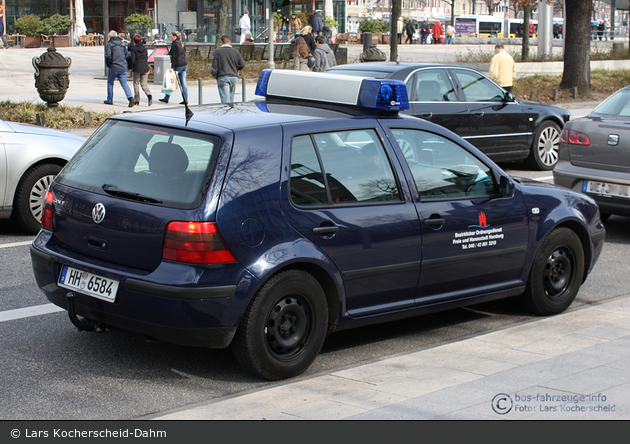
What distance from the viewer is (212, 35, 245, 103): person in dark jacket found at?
18.5 metres

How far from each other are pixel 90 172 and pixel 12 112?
12541mm

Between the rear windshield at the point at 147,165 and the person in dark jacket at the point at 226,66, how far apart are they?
13.9m

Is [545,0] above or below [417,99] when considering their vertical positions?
above

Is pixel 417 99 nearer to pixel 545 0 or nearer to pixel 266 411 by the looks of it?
pixel 266 411

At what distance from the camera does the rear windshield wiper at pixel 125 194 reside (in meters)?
4.35

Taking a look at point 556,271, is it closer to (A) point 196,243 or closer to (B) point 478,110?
(A) point 196,243

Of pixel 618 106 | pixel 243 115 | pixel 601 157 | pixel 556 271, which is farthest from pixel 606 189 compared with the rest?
pixel 243 115

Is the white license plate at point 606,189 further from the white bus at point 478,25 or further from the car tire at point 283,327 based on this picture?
the white bus at point 478,25

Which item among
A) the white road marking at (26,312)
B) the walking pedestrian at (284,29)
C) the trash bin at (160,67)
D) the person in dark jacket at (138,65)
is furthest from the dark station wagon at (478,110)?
the walking pedestrian at (284,29)

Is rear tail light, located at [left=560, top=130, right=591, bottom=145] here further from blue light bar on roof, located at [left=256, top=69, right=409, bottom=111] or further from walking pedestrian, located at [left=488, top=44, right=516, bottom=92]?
walking pedestrian, located at [left=488, top=44, right=516, bottom=92]

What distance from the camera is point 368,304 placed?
4.88 meters

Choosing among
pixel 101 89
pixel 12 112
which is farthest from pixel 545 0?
pixel 12 112

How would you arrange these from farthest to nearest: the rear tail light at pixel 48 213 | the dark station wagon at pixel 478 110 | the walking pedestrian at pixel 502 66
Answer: the walking pedestrian at pixel 502 66
the dark station wagon at pixel 478 110
the rear tail light at pixel 48 213

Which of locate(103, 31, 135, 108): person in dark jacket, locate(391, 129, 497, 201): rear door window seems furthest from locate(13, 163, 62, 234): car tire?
locate(103, 31, 135, 108): person in dark jacket
